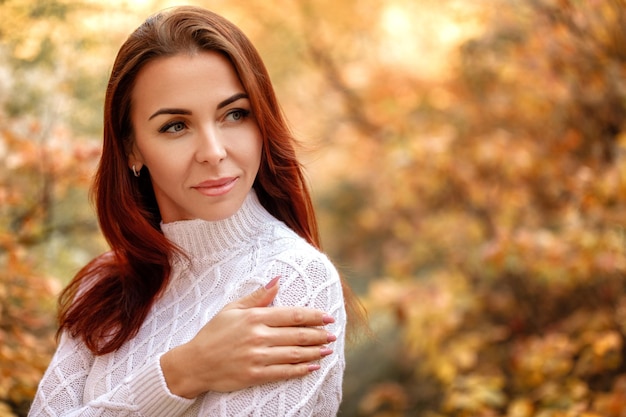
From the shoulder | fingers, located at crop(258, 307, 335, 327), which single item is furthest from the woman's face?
fingers, located at crop(258, 307, 335, 327)

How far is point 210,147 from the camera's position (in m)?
1.62

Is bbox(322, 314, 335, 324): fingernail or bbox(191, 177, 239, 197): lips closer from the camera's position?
bbox(322, 314, 335, 324): fingernail

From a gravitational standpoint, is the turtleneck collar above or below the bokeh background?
below

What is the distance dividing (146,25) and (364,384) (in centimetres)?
324

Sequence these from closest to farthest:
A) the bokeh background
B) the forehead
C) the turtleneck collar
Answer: the forehead
the turtleneck collar
the bokeh background

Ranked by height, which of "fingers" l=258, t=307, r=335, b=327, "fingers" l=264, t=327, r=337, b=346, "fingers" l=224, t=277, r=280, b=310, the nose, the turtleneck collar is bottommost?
"fingers" l=264, t=327, r=337, b=346

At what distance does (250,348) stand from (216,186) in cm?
39

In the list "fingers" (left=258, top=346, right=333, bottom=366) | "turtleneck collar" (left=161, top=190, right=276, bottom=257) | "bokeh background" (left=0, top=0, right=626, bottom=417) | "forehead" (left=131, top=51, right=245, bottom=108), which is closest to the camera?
"fingers" (left=258, top=346, right=333, bottom=366)

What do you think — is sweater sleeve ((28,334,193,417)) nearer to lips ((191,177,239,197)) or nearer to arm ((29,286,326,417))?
arm ((29,286,326,417))

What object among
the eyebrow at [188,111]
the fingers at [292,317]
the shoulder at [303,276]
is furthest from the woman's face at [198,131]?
the fingers at [292,317]

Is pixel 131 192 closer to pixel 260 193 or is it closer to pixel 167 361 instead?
pixel 260 193

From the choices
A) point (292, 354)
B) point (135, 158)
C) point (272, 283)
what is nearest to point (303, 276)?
point (272, 283)

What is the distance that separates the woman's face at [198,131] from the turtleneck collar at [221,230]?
0.04 metres

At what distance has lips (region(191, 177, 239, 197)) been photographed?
1673 millimetres
